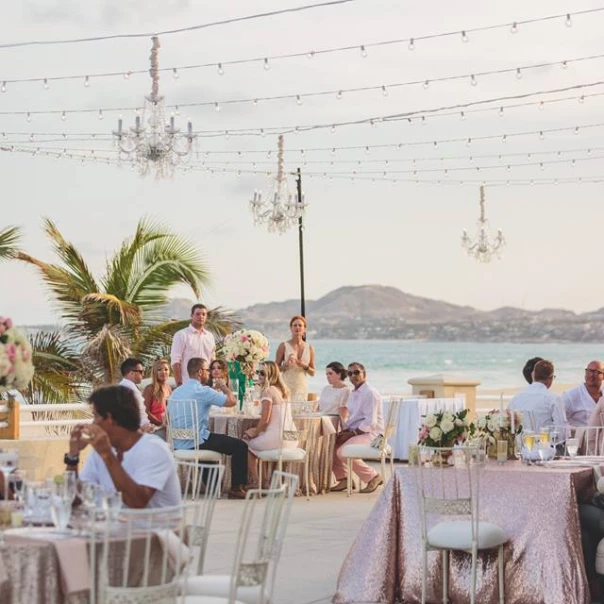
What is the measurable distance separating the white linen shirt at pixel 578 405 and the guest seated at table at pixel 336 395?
9.23ft

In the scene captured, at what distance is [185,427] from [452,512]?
5080 mm

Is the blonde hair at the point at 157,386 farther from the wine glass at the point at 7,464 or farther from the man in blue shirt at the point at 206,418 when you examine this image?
the wine glass at the point at 7,464

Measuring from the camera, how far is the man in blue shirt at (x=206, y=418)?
11.5 meters

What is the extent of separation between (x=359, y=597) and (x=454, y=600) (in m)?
0.51

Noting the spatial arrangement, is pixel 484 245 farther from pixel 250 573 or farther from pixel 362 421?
pixel 250 573

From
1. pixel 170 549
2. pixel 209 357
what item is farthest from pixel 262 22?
pixel 170 549

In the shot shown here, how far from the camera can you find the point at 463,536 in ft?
22.4

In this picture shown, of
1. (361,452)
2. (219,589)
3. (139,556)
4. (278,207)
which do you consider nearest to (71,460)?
(219,589)

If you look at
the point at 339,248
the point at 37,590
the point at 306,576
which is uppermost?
the point at 339,248

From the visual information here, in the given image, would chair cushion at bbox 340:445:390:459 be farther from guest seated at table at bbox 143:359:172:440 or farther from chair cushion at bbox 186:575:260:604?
chair cushion at bbox 186:575:260:604

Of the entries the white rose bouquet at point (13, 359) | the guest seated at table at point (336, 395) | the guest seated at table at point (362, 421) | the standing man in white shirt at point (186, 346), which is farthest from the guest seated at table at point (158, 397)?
the white rose bouquet at point (13, 359)

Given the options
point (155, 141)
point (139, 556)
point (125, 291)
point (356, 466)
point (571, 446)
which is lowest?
point (356, 466)

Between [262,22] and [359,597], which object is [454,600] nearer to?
[359,597]

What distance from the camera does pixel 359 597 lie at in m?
7.28
